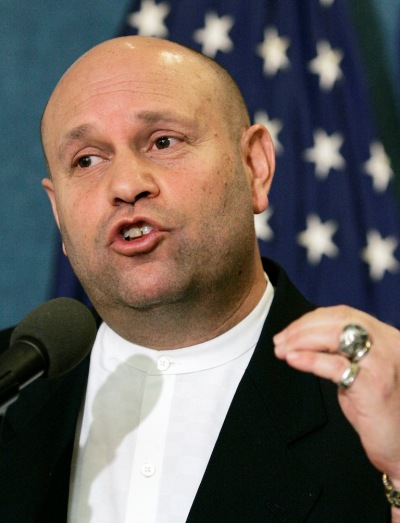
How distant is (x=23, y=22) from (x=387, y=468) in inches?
72.4

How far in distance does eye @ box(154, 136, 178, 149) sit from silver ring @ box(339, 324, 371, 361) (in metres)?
0.68

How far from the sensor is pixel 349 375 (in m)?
1.00

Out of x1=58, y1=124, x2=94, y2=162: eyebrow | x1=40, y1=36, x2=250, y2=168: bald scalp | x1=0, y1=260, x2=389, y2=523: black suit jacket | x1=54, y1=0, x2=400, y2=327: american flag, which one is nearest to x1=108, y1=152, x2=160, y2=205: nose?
x1=58, y1=124, x2=94, y2=162: eyebrow

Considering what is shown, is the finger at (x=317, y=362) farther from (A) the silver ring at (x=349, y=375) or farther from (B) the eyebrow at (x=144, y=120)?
(B) the eyebrow at (x=144, y=120)

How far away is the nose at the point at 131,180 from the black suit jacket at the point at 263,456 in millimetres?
352

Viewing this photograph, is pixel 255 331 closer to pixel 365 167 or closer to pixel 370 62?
pixel 365 167

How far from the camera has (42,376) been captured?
1003mm

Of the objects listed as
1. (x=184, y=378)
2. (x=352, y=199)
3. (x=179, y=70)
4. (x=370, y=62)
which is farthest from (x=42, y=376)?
(x=370, y=62)

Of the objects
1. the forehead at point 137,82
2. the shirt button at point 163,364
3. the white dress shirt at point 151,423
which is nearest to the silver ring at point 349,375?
the white dress shirt at point 151,423

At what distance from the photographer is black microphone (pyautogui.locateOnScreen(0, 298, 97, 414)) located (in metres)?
0.93

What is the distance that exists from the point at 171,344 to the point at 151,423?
0.53 ft

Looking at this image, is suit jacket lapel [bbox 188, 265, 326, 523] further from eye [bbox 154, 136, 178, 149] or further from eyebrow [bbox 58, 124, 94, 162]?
eyebrow [bbox 58, 124, 94, 162]

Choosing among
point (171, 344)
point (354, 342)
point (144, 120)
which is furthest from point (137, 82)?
point (354, 342)

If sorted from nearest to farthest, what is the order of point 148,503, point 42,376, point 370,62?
point 42,376, point 148,503, point 370,62
